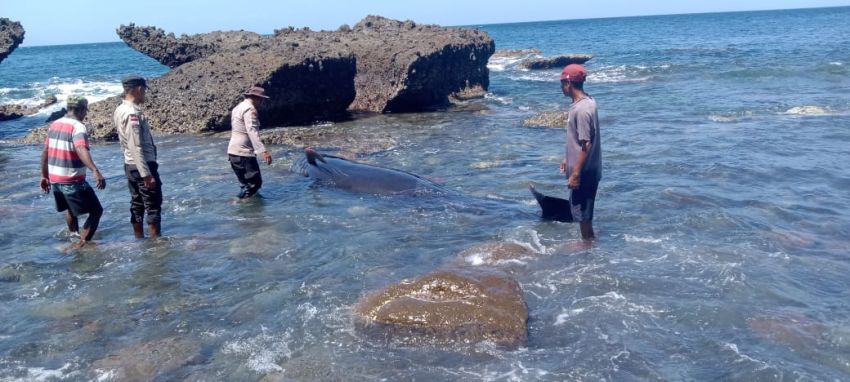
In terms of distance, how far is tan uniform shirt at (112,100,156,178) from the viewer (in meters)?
6.91

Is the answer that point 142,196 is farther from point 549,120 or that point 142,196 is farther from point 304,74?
point 549,120

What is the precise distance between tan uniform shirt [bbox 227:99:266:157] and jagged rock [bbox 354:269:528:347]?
3960 mm

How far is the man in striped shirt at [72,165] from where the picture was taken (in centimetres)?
688

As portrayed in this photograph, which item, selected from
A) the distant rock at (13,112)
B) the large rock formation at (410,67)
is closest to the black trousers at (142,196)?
the large rock formation at (410,67)

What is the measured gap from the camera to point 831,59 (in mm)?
25844

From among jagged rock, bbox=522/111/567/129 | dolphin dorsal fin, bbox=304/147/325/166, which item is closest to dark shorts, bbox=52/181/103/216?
dolphin dorsal fin, bbox=304/147/325/166

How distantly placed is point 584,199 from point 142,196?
4847mm

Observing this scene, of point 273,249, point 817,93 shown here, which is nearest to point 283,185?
point 273,249

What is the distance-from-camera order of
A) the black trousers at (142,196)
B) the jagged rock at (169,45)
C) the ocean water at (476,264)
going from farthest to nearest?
the jagged rock at (169,45), the black trousers at (142,196), the ocean water at (476,264)

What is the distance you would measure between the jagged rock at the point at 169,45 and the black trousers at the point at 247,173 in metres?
10.6

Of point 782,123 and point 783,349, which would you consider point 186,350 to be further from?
point 782,123

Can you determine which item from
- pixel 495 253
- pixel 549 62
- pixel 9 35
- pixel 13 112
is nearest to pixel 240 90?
pixel 495 253

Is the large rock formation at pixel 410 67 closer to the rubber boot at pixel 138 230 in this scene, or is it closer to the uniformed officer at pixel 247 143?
the uniformed officer at pixel 247 143

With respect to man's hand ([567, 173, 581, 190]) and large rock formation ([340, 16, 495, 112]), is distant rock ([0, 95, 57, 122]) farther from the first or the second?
man's hand ([567, 173, 581, 190])
